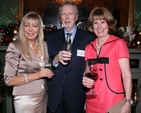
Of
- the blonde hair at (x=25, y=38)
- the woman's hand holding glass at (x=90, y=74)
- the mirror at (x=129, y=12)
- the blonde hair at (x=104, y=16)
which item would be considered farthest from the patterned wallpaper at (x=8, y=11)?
the woman's hand holding glass at (x=90, y=74)

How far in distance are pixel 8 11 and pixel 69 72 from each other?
96.0 inches

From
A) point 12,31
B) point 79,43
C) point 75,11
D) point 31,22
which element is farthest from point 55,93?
point 12,31

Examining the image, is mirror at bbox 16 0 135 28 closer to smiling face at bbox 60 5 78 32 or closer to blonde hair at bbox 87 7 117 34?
smiling face at bbox 60 5 78 32

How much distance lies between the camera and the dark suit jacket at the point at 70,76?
2.07 meters

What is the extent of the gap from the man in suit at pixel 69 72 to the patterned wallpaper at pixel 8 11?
2.02 metres

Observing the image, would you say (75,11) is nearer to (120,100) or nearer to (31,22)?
(31,22)

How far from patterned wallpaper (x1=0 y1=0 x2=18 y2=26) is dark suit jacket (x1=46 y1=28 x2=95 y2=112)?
6.64 ft

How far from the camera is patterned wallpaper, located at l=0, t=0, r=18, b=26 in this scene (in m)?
3.85

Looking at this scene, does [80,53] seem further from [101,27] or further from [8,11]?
[8,11]

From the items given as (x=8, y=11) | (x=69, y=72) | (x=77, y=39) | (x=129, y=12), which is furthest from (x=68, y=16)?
(x=8, y=11)

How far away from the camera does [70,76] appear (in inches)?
81.5

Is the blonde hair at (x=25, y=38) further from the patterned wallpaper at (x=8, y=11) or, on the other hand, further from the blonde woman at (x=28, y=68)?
the patterned wallpaper at (x=8, y=11)

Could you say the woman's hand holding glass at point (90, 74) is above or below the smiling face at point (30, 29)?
below

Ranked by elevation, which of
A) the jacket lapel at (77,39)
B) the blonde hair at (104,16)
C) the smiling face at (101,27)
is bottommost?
the jacket lapel at (77,39)
